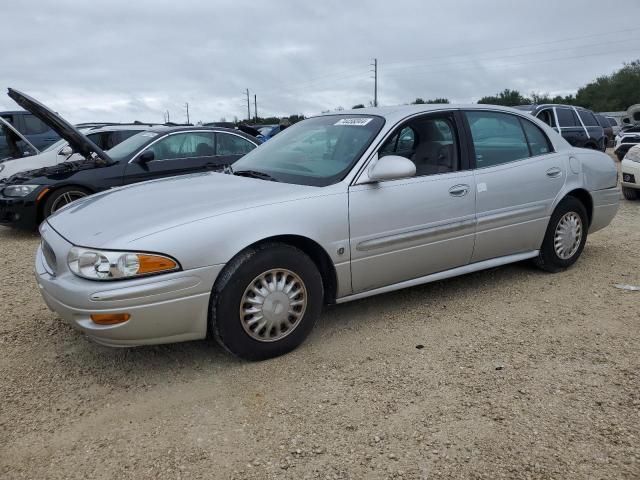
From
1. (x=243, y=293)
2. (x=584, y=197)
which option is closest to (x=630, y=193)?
(x=584, y=197)

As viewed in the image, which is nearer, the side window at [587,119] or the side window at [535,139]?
the side window at [535,139]

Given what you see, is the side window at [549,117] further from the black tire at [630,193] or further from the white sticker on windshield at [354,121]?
the white sticker on windshield at [354,121]

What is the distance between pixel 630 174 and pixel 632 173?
48 mm

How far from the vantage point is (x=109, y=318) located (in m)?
2.72

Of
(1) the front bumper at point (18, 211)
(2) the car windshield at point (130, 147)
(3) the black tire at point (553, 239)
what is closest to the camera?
(3) the black tire at point (553, 239)

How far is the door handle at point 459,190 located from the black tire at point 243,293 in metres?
1.23

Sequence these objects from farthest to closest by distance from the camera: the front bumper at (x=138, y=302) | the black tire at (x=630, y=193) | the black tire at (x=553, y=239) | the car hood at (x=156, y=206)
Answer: the black tire at (x=630, y=193), the black tire at (x=553, y=239), the car hood at (x=156, y=206), the front bumper at (x=138, y=302)

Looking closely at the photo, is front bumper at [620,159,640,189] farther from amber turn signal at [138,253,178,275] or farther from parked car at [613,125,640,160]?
amber turn signal at [138,253,178,275]

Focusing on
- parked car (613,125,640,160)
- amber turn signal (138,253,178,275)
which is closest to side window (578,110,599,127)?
parked car (613,125,640,160)

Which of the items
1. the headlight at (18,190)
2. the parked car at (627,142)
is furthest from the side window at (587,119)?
the headlight at (18,190)

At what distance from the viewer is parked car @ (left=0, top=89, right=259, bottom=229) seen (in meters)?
6.58

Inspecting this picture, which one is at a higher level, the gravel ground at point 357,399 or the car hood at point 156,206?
the car hood at point 156,206

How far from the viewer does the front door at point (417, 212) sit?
3445 millimetres

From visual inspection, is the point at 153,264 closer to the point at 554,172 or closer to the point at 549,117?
the point at 554,172
